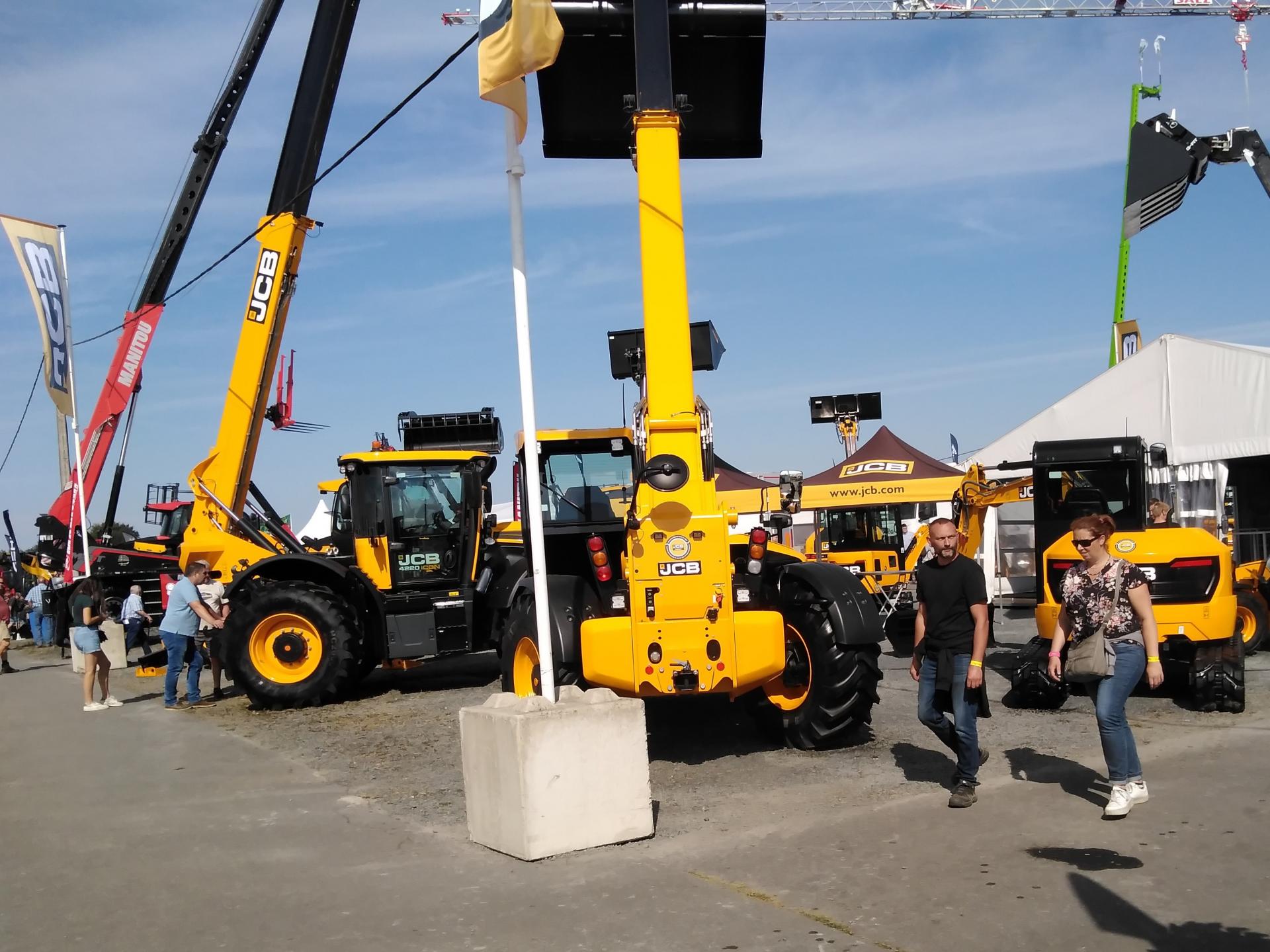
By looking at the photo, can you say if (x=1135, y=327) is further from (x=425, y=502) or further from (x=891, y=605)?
(x=425, y=502)

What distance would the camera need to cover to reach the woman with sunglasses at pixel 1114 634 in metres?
6.10

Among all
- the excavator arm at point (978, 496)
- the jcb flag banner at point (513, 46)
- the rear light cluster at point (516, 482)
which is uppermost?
the jcb flag banner at point (513, 46)

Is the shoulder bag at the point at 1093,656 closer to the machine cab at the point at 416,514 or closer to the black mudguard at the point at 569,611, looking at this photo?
the black mudguard at the point at 569,611

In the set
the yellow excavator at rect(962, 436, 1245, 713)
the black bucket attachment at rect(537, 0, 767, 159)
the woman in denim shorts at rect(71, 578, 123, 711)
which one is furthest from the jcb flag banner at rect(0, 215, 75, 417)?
the yellow excavator at rect(962, 436, 1245, 713)

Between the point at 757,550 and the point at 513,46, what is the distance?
12.0 ft

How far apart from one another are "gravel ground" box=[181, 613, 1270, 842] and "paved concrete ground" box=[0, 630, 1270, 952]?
0.15m

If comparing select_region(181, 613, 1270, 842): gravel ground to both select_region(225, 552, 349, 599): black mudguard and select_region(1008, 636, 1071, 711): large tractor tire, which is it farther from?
select_region(225, 552, 349, 599): black mudguard

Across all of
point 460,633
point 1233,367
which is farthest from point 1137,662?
point 1233,367

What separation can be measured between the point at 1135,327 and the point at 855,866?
88.1 feet

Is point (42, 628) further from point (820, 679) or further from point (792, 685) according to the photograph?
point (820, 679)

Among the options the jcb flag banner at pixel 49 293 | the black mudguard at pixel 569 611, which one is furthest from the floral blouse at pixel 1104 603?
the jcb flag banner at pixel 49 293

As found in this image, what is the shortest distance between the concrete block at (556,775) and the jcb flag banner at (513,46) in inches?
128

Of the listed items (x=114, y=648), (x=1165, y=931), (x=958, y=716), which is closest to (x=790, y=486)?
(x=958, y=716)

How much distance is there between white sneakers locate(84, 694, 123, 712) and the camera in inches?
517
